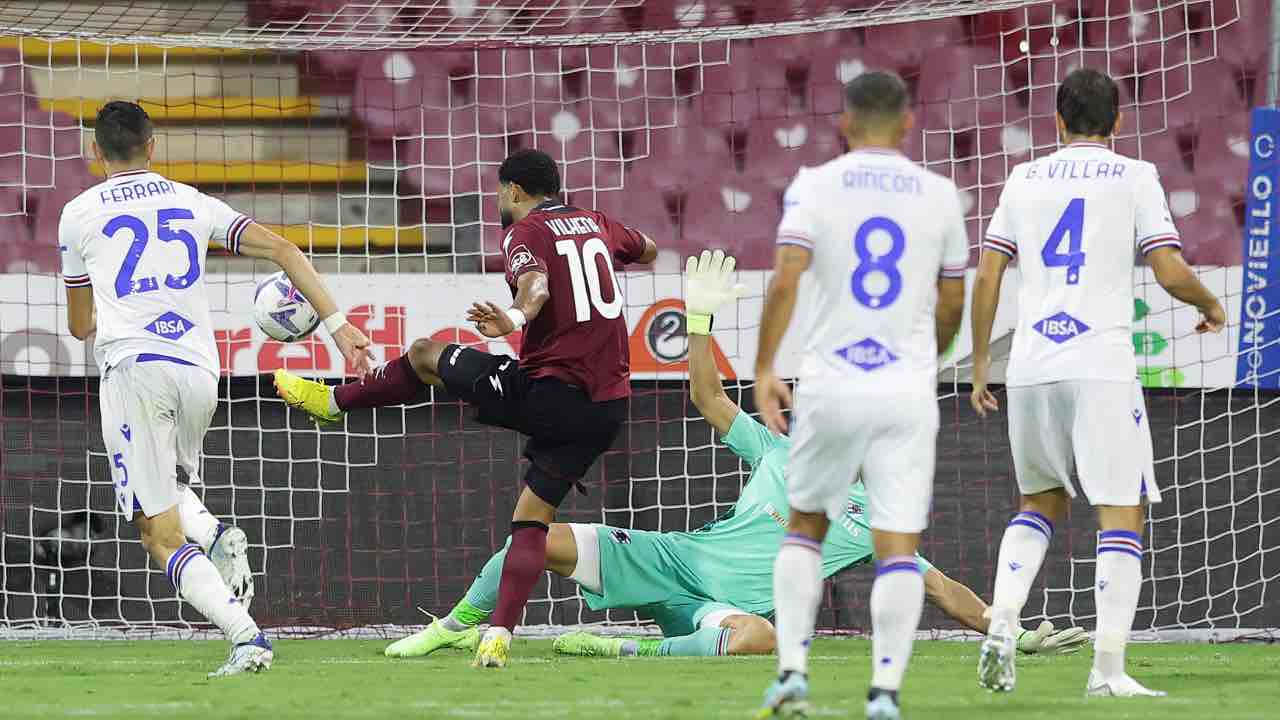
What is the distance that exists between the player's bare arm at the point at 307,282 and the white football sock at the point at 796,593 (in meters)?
1.92

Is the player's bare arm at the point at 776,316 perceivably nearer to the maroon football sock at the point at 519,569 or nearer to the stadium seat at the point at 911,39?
the maroon football sock at the point at 519,569

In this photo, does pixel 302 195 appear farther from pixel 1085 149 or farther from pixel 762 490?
pixel 1085 149

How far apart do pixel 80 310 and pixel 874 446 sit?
291cm

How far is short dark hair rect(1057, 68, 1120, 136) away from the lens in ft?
16.2

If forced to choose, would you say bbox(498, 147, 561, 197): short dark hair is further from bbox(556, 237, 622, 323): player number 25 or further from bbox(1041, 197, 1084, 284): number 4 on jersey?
bbox(1041, 197, 1084, 284): number 4 on jersey

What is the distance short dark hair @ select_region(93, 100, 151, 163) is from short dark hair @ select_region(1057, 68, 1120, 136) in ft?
9.34

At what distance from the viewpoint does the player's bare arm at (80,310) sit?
5.70 meters

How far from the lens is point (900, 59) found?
1015 cm

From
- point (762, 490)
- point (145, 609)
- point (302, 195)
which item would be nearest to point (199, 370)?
point (762, 490)

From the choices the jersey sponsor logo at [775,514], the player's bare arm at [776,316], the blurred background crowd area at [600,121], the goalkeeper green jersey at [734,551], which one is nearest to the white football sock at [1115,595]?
the player's bare arm at [776,316]

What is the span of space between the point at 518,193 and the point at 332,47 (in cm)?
285

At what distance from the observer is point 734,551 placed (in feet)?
22.5

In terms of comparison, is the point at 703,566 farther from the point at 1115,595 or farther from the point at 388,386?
the point at 1115,595

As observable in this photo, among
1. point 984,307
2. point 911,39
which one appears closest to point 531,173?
point 984,307
